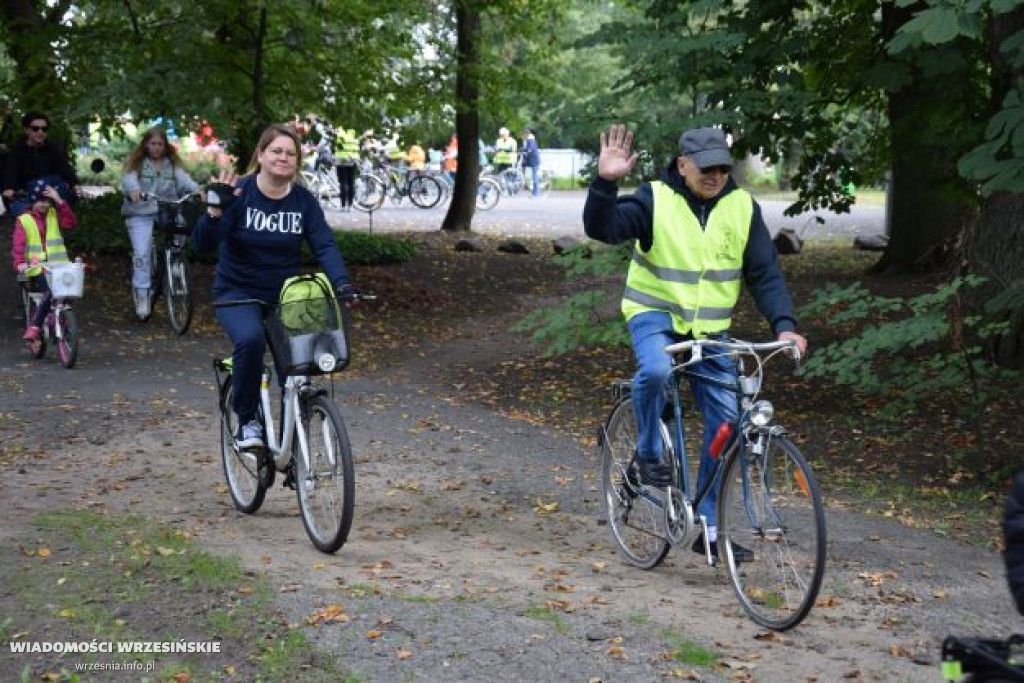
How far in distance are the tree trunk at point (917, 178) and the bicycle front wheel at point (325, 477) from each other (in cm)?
408

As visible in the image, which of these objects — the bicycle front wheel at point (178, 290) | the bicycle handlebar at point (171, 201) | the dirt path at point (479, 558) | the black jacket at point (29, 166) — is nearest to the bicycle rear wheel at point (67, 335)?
the dirt path at point (479, 558)

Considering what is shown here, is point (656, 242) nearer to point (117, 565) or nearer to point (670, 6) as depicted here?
point (117, 565)

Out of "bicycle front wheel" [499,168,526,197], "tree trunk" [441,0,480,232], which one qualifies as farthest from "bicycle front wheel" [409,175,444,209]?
"tree trunk" [441,0,480,232]

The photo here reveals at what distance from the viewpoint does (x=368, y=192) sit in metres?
35.3

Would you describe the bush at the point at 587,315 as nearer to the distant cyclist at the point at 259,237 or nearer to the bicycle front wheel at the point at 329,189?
the distant cyclist at the point at 259,237

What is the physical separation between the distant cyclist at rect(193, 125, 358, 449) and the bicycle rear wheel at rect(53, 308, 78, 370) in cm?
600

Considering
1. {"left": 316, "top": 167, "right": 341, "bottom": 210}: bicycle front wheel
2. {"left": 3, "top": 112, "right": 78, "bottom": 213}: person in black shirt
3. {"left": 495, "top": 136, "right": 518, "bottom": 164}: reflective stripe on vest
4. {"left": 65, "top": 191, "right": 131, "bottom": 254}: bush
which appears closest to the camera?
{"left": 3, "top": 112, "right": 78, "bottom": 213}: person in black shirt

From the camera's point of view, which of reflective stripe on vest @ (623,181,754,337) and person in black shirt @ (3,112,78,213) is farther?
person in black shirt @ (3,112,78,213)

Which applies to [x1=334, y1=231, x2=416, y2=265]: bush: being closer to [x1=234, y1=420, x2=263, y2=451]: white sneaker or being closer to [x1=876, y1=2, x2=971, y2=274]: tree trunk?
[x1=876, y1=2, x2=971, y2=274]: tree trunk

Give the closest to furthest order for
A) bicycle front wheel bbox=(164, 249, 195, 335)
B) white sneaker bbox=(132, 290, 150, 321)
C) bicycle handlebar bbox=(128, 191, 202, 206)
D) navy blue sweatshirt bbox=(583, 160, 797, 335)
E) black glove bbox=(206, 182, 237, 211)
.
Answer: navy blue sweatshirt bbox=(583, 160, 797, 335) < black glove bbox=(206, 182, 237, 211) < bicycle handlebar bbox=(128, 191, 202, 206) < bicycle front wheel bbox=(164, 249, 195, 335) < white sneaker bbox=(132, 290, 150, 321)

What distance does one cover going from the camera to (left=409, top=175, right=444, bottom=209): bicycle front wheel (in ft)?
120

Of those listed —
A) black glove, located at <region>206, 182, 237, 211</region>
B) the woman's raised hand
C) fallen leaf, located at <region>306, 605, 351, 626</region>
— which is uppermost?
the woman's raised hand

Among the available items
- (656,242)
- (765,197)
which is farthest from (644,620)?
(765,197)

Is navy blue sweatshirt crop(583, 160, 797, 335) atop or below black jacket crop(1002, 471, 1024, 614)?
atop
